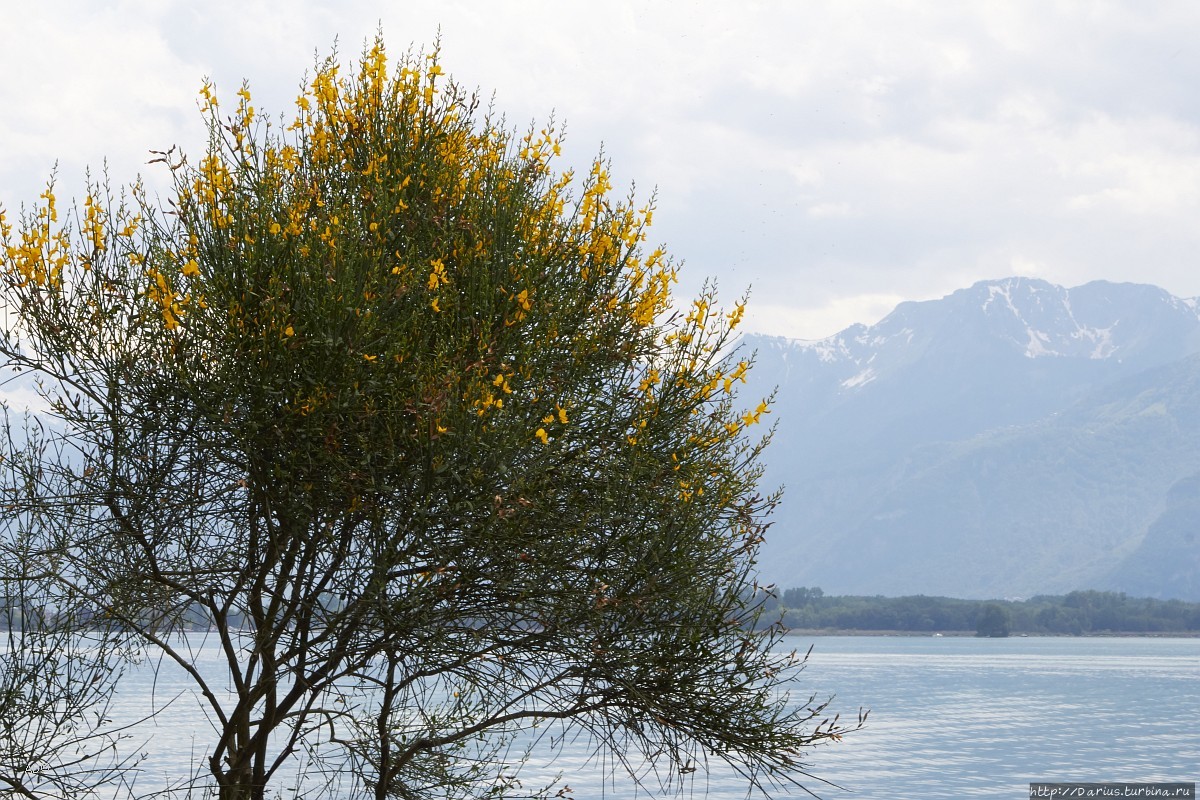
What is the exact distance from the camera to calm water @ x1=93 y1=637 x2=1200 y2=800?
205 feet

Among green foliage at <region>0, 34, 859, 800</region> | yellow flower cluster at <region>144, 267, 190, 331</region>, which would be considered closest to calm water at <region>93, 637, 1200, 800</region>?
green foliage at <region>0, 34, 859, 800</region>

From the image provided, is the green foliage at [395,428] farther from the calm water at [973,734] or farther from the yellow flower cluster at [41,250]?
the calm water at [973,734]

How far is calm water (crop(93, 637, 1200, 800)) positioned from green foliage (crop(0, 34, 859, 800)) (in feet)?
48.5

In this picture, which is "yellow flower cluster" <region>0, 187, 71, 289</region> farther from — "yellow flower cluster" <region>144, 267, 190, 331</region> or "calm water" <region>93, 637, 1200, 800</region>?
"calm water" <region>93, 637, 1200, 800</region>

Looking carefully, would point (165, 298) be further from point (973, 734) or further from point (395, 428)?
point (973, 734)

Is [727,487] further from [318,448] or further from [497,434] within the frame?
[318,448]

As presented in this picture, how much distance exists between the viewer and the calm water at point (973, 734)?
62.6 metres

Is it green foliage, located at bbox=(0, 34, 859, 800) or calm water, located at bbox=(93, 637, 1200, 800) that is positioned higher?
green foliage, located at bbox=(0, 34, 859, 800)

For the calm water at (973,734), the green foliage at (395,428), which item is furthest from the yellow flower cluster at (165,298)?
the calm water at (973,734)

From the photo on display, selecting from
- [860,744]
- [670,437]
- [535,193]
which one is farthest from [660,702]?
[860,744]

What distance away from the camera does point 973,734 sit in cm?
8762

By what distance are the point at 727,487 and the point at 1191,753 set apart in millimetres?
74205

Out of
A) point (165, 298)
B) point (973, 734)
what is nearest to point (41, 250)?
point (165, 298)

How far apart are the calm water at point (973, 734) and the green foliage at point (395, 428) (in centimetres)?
1478
